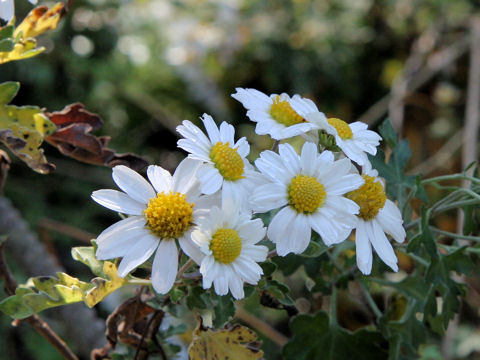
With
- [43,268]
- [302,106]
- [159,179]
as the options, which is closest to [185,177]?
[159,179]

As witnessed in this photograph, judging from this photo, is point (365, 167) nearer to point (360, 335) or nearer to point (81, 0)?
point (360, 335)

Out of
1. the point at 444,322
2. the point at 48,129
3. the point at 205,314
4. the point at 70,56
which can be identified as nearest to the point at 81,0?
the point at 70,56

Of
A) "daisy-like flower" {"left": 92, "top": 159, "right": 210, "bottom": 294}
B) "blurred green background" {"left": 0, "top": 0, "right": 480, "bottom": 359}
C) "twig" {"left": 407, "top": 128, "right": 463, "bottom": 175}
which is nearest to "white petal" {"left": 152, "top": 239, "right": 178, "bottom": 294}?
"daisy-like flower" {"left": 92, "top": 159, "right": 210, "bottom": 294}

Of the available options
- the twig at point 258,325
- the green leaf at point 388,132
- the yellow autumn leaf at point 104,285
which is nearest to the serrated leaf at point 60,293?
the yellow autumn leaf at point 104,285

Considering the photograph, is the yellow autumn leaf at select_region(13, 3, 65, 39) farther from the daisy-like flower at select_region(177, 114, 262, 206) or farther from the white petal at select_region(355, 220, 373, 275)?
the white petal at select_region(355, 220, 373, 275)

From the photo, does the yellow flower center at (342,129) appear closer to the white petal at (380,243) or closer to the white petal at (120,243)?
the white petal at (380,243)

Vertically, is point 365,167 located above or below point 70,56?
above

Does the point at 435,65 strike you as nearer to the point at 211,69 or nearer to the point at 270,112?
the point at 211,69
